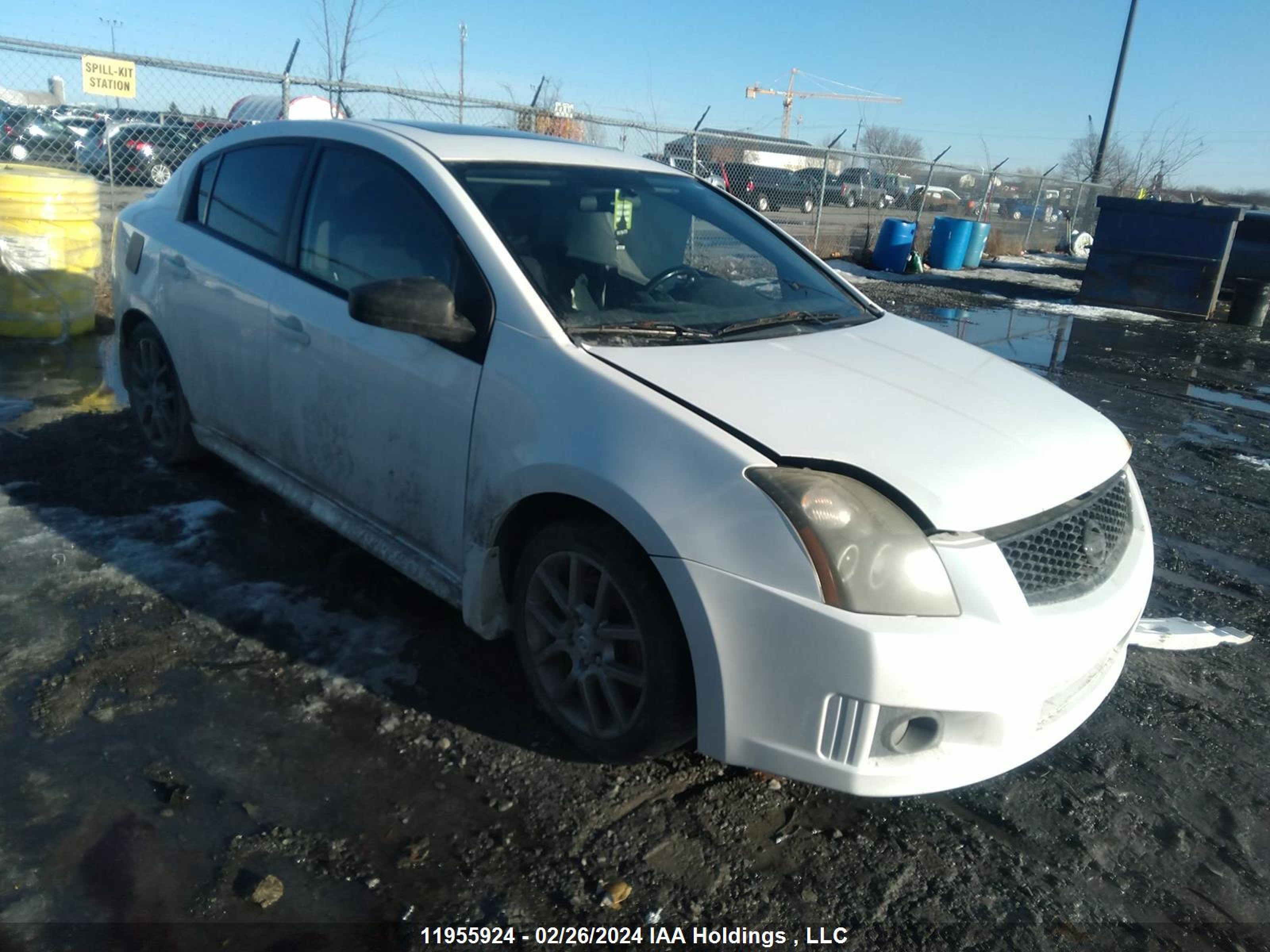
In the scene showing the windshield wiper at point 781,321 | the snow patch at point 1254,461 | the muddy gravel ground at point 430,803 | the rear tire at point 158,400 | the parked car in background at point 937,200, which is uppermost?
the windshield wiper at point 781,321

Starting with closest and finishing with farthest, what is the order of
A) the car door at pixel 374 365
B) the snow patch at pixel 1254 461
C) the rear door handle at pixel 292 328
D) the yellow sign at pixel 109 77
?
the car door at pixel 374 365 < the rear door handle at pixel 292 328 < the snow patch at pixel 1254 461 < the yellow sign at pixel 109 77

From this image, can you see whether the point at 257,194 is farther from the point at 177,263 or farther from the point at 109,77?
the point at 109,77

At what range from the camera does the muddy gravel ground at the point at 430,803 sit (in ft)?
7.58

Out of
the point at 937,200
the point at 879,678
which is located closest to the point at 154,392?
the point at 879,678

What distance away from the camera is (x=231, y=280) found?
3.97 meters

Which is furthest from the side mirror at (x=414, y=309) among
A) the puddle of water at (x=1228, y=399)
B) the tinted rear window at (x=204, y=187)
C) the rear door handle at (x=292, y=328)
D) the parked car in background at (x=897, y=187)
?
the parked car in background at (x=897, y=187)

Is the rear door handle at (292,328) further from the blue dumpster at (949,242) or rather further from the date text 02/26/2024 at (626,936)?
the blue dumpster at (949,242)

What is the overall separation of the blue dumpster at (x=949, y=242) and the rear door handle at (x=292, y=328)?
16959 millimetres

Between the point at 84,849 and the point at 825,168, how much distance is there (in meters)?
14.9

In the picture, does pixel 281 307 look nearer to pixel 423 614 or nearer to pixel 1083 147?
pixel 423 614

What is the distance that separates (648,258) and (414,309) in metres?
0.97

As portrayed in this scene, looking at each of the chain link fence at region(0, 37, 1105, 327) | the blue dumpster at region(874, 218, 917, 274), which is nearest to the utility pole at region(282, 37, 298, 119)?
the chain link fence at region(0, 37, 1105, 327)

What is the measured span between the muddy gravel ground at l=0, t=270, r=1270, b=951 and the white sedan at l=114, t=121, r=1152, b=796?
0.97ft

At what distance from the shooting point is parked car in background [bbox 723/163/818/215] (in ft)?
66.9
